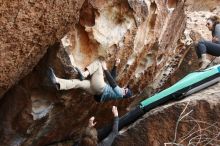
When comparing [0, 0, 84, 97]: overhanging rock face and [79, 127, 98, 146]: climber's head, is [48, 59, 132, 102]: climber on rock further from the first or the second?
[79, 127, 98, 146]: climber's head

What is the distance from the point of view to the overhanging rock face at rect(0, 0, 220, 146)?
18.6 ft

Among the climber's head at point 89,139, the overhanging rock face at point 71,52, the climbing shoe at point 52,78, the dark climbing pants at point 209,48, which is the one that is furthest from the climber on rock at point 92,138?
the dark climbing pants at point 209,48

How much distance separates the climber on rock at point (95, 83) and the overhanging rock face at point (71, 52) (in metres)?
0.15

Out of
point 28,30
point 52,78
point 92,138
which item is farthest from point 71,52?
point 92,138

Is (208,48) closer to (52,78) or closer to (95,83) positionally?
(95,83)

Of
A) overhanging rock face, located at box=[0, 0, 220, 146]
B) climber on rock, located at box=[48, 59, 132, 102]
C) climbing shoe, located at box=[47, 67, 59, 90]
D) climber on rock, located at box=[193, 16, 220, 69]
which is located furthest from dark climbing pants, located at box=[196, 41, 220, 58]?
climbing shoe, located at box=[47, 67, 59, 90]

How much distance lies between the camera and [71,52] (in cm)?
673

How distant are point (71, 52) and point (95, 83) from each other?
23.1 inches

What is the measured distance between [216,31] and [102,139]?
3.15 m

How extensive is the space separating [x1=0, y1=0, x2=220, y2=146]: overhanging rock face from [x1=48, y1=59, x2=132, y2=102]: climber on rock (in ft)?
Answer: 0.50

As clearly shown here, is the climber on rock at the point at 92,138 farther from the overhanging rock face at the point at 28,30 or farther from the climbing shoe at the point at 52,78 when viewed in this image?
Result: the overhanging rock face at the point at 28,30

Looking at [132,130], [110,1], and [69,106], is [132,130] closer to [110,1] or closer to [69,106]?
[69,106]

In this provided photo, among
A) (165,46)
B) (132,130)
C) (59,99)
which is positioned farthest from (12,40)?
(165,46)

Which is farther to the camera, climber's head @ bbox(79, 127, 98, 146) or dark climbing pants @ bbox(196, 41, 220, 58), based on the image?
dark climbing pants @ bbox(196, 41, 220, 58)
